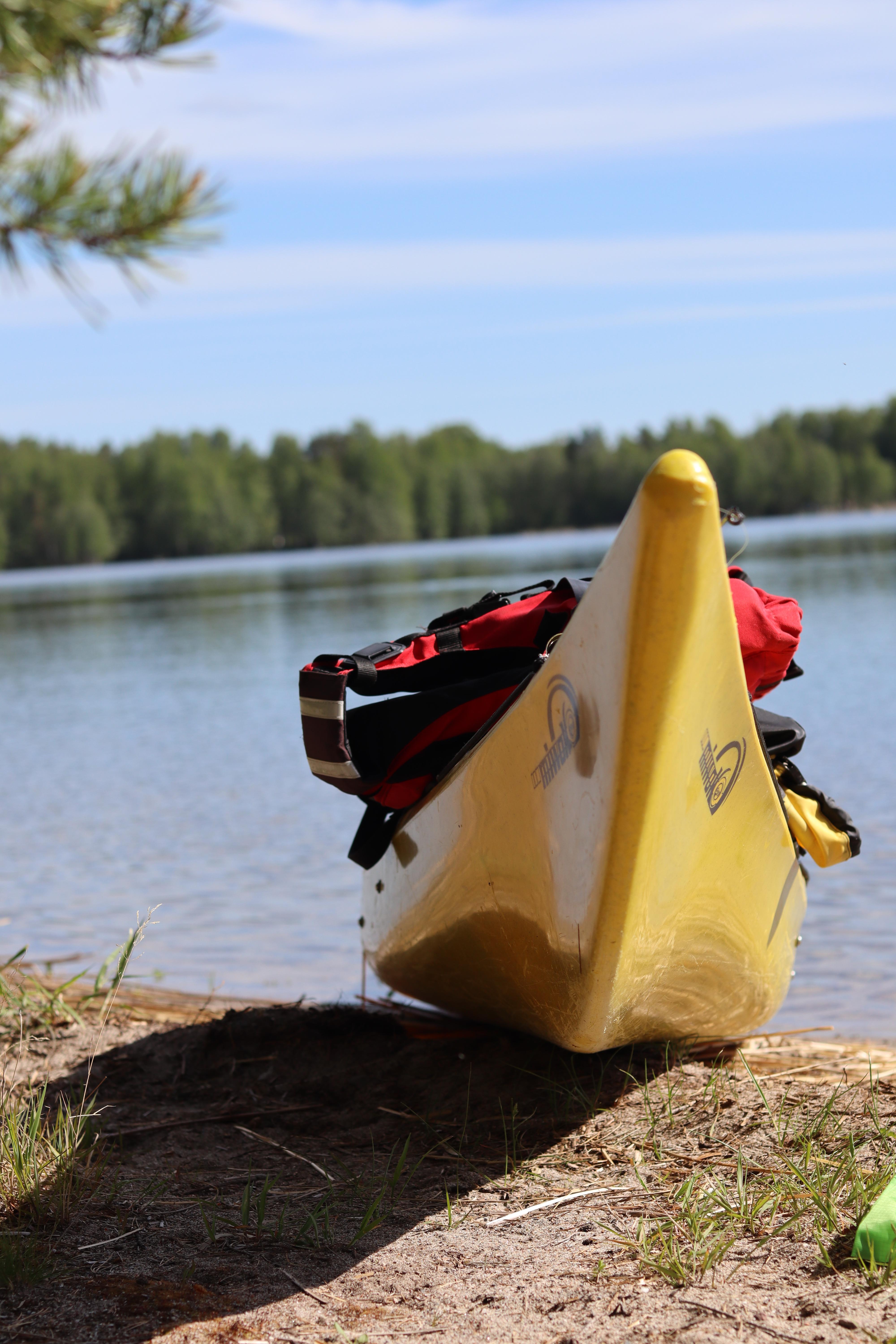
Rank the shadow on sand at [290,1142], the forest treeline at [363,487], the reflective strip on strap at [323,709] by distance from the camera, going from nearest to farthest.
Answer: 1. the shadow on sand at [290,1142]
2. the reflective strip on strap at [323,709]
3. the forest treeline at [363,487]

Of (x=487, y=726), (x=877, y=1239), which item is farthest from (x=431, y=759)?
(x=877, y=1239)

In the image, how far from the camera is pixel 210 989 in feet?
18.3

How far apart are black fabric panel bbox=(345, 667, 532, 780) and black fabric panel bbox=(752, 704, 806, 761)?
665 mm

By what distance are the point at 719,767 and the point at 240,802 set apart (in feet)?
25.3

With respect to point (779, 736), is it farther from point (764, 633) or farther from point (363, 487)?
point (363, 487)

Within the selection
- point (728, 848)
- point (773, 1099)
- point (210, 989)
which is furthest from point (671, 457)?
point (210, 989)

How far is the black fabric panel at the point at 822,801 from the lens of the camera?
3596 mm

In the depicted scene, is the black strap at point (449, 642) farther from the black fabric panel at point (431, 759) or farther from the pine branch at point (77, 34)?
the pine branch at point (77, 34)

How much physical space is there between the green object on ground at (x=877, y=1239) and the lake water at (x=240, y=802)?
8.13ft

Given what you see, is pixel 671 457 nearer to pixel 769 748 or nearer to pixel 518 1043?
pixel 769 748

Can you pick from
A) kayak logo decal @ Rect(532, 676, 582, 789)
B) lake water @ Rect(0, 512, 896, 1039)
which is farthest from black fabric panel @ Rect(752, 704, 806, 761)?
lake water @ Rect(0, 512, 896, 1039)

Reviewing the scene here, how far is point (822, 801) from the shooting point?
3.66 m

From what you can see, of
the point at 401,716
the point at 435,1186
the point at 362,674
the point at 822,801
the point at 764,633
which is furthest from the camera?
the point at 822,801

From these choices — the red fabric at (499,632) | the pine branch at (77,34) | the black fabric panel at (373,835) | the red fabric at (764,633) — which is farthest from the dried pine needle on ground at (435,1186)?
the pine branch at (77,34)
